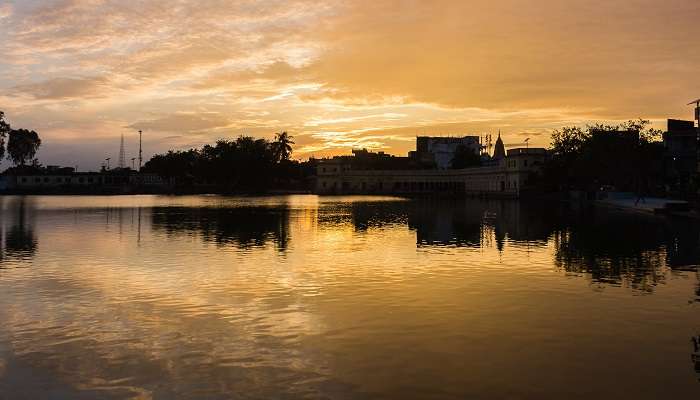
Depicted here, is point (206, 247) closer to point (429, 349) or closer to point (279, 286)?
point (279, 286)

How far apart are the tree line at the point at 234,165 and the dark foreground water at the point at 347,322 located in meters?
143

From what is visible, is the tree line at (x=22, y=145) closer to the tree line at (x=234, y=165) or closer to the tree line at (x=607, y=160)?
the tree line at (x=234, y=165)

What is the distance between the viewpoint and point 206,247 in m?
32.3

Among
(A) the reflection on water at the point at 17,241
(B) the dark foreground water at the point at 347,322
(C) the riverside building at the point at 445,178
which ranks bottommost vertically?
(B) the dark foreground water at the point at 347,322

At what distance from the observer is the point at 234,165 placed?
172 metres

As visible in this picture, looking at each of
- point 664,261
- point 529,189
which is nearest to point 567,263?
point 664,261

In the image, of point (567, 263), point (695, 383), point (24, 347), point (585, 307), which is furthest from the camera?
point (567, 263)

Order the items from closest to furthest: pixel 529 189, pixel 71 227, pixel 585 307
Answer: pixel 585 307 → pixel 71 227 → pixel 529 189

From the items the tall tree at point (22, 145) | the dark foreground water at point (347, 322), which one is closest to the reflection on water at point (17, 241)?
the dark foreground water at point (347, 322)

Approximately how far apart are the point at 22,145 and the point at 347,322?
647ft

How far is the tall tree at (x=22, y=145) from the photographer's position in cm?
18475

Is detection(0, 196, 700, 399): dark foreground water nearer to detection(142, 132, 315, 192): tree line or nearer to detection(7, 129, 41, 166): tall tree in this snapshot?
detection(142, 132, 315, 192): tree line

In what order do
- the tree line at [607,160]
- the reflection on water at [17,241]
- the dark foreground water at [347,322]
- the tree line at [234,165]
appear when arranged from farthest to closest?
the tree line at [234,165] → the tree line at [607,160] → the reflection on water at [17,241] → the dark foreground water at [347,322]

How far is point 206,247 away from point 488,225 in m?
25.6
